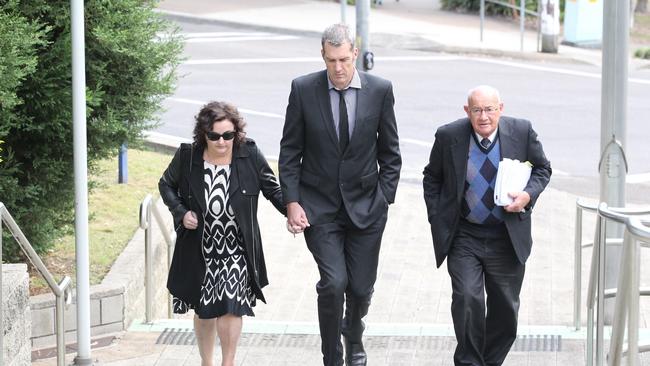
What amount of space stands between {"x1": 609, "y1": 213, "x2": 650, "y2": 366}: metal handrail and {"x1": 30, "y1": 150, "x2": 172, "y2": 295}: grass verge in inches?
174

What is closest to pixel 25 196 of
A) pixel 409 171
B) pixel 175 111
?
pixel 409 171

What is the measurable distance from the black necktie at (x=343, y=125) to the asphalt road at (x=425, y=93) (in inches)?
292

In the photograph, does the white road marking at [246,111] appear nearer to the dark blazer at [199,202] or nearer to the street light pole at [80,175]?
the street light pole at [80,175]

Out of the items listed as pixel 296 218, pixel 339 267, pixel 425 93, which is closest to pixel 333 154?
pixel 296 218

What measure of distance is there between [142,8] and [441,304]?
315 cm

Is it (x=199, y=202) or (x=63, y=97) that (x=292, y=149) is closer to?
(x=199, y=202)

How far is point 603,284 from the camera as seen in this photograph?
664 cm

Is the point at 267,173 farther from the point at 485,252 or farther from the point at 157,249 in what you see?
the point at 157,249

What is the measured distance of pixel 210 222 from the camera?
7.17m

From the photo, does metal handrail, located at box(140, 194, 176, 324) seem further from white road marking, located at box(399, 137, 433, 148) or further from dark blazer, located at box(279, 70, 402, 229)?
white road marking, located at box(399, 137, 433, 148)

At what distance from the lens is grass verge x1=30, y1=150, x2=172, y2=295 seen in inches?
373

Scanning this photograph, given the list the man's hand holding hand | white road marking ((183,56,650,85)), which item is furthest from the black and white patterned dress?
white road marking ((183,56,650,85))

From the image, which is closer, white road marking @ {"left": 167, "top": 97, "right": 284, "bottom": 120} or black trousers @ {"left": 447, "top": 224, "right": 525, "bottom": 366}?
black trousers @ {"left": 447, "top": 224, "right": 525, "bottom": 366}

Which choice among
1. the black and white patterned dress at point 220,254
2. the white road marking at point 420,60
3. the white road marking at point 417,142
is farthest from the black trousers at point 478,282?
the white road marking at point 420,60
